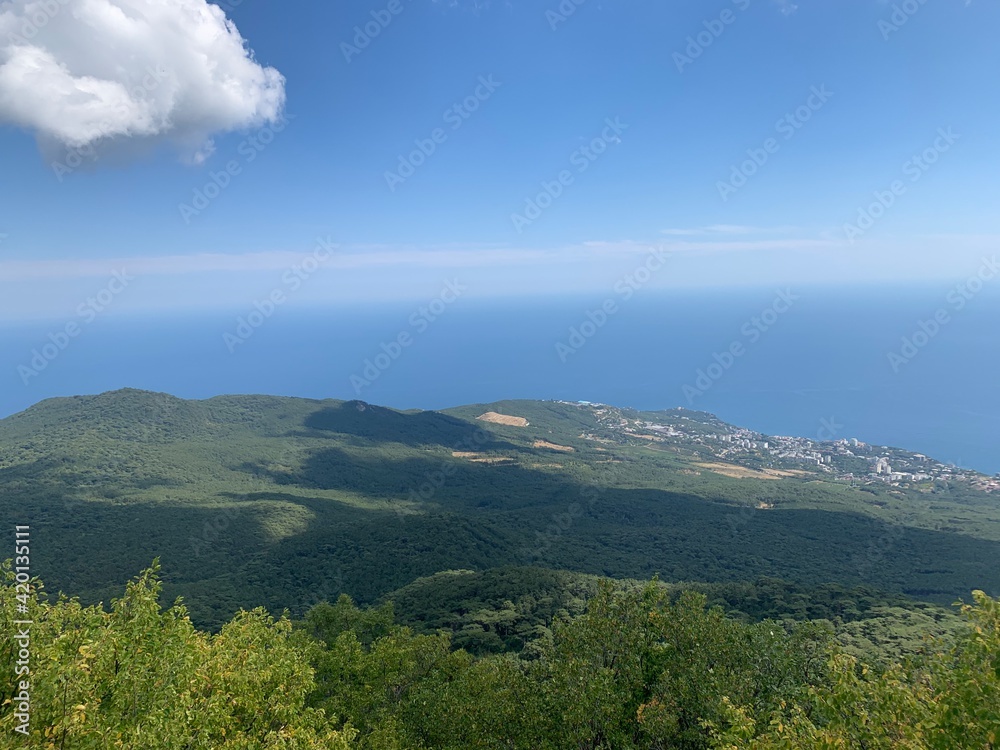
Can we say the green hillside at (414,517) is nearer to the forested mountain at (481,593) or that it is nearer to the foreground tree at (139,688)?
the forested mountain at (481,593)

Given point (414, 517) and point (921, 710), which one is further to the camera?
point (414, 517)

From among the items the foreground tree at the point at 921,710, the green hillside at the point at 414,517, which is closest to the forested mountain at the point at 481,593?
the foreground tree at the point at 921,710

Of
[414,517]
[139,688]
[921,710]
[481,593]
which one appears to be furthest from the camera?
[414,517]

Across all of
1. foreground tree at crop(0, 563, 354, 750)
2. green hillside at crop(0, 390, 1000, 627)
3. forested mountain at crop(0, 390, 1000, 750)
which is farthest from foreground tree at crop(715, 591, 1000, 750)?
green hillside at crop(0, 390, 1000, 627)

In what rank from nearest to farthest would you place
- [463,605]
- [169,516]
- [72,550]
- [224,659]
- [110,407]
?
[224,659], [463,605], [72,550], [169,516], [110,407]

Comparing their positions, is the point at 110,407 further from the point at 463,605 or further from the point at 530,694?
the point at 530,694

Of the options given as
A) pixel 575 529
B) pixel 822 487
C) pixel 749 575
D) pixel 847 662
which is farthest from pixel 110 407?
pixel 822 487

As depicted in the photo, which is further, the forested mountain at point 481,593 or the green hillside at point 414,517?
the green hillside at point 414,517

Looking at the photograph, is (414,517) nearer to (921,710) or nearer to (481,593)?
(481,593)

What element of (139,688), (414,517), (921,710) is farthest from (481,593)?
(921,710)
